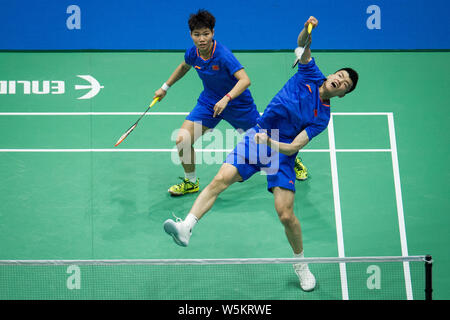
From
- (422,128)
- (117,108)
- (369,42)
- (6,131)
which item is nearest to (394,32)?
(369,42)

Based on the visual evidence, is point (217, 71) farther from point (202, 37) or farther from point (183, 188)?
point (183, 188)

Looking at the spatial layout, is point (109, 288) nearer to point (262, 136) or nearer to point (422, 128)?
point (262, 136)

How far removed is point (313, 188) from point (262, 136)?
2394mm

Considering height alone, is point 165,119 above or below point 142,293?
above

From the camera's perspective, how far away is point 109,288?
6.21 m

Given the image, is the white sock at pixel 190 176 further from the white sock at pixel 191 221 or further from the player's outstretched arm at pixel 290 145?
the player's outstretched arm at pixel 290 145

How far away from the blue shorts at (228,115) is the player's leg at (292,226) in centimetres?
159

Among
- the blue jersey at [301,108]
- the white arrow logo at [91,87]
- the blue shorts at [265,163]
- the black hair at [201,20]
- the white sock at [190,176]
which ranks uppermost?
the white arrow logo at [91,87]

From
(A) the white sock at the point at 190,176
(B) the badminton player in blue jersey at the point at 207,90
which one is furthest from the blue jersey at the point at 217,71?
(A) the white sock at the point at 190,176

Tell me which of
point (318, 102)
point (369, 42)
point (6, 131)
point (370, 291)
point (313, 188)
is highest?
point (369, 42)

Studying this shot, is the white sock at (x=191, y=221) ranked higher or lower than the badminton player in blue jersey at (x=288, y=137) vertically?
lower

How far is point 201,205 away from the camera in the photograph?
5.83m

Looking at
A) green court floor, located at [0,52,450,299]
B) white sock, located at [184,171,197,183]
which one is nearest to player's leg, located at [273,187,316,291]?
green court floor, located at [0,52,450,299]

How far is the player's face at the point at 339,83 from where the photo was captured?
5.75 m
